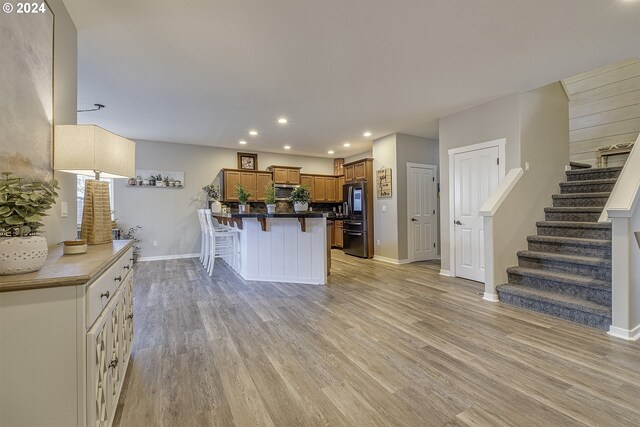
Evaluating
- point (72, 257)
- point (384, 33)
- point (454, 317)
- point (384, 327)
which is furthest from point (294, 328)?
point (384, 33)

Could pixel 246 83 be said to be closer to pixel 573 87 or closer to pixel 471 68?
pixel 471 68

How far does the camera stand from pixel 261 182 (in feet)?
23.0

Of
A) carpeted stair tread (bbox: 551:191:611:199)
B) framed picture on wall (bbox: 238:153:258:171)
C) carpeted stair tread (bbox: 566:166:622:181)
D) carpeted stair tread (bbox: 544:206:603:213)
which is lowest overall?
carpeted stair tread (bbox: 544:206:603:213)

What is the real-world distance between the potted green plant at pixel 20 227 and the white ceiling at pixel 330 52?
1.75 meters

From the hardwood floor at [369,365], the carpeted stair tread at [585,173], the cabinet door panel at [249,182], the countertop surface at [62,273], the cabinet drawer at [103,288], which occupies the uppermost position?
the cabinet door panel at [249,182]

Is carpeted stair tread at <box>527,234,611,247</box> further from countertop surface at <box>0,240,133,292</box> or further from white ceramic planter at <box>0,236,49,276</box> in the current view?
white ceramic planter at <box>0,236,49,276</box>

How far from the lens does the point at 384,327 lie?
8.72 feet

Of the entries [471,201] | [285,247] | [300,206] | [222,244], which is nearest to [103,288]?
[300,206]

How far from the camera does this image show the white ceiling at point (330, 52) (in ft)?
7.04

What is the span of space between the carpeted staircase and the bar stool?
415 centimetres

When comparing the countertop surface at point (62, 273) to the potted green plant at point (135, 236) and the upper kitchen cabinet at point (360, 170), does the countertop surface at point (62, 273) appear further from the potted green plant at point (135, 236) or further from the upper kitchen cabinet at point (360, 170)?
the upper kitchen cabinet at point (360, 170)

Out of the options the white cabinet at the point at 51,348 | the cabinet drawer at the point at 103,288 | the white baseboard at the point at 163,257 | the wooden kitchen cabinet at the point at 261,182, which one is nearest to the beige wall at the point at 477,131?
the wooden kitchen cabinet at the point at 261,182

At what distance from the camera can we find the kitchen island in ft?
13.6

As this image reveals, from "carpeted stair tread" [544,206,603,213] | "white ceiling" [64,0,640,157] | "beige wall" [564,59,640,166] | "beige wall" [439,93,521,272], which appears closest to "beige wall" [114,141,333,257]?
"white ceiling" [64,0,640,157]
